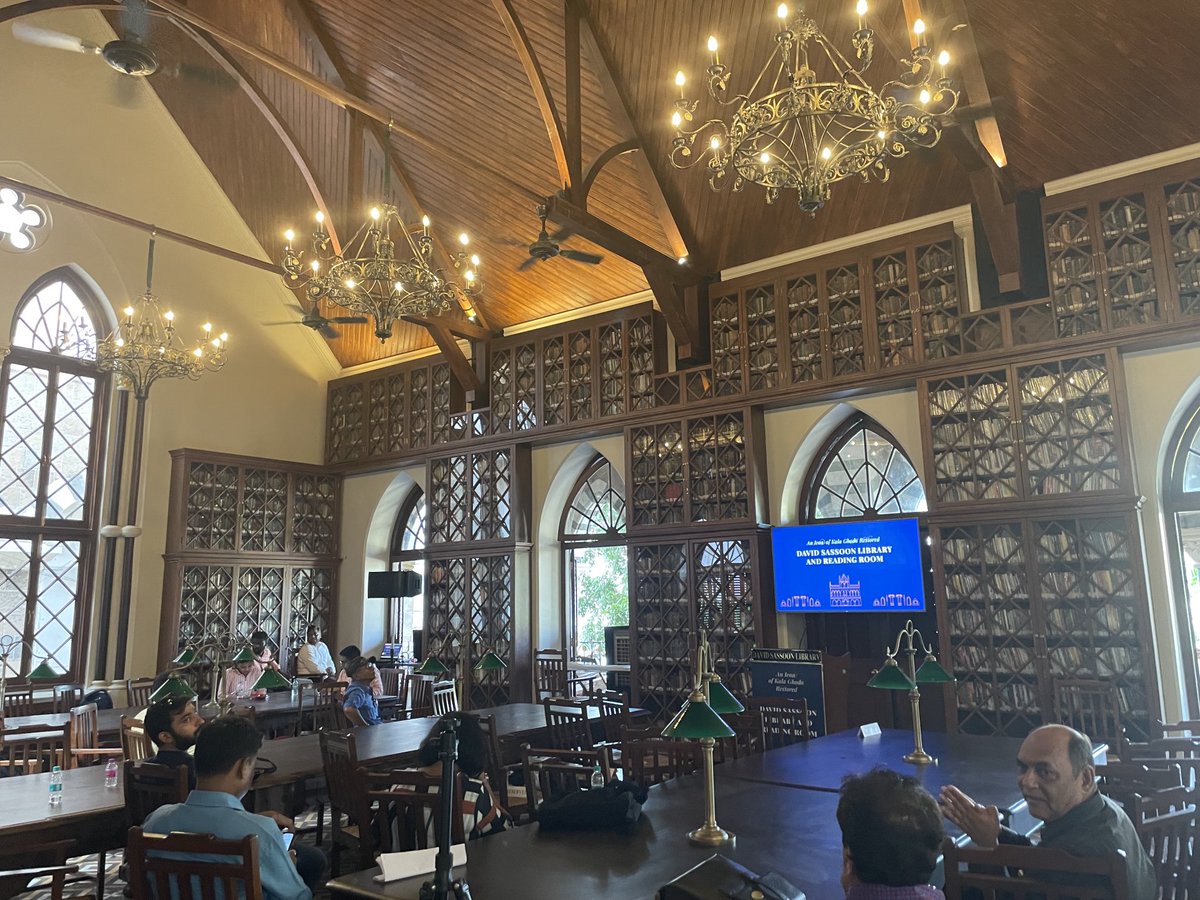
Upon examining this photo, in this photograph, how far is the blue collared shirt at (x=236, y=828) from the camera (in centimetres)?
270

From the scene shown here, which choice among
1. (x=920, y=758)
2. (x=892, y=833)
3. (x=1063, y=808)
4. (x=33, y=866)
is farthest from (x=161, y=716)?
(x=1063, y=808)

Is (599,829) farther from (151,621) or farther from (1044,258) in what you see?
(151,621)

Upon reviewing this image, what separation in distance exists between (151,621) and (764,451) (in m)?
7.74

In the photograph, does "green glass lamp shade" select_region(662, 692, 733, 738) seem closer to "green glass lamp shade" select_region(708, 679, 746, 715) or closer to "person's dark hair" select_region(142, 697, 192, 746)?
"green glass lamp shade" select_region(708, 679, 746, 715)

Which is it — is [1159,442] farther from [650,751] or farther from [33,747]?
[33,747]

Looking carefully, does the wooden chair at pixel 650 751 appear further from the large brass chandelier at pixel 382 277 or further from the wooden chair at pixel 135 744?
the large brass chandelier at pixel 382 277

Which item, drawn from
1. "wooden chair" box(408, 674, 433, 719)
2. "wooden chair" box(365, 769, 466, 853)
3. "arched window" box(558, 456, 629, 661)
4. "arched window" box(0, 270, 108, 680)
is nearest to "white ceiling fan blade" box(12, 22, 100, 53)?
"arched window" box(0, 270, 108, 680)

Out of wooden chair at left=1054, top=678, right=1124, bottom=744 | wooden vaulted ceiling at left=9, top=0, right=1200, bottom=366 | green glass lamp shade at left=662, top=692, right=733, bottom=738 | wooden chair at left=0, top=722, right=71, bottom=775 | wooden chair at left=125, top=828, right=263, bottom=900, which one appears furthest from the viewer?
wooden vaulted ceiling at left=9, top=0, right=1200, bottom=366

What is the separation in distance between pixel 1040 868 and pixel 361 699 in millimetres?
5576

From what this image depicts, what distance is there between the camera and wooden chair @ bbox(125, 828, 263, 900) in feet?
7.88

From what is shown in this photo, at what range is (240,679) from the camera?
8.37 metres

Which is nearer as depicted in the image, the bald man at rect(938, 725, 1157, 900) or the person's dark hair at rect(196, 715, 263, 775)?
the bald man at rect(938, 725, 1157, 900)

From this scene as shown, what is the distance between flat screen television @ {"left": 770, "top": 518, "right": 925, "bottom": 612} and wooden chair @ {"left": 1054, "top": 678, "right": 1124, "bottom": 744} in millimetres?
1265

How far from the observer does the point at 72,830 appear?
372 cm
